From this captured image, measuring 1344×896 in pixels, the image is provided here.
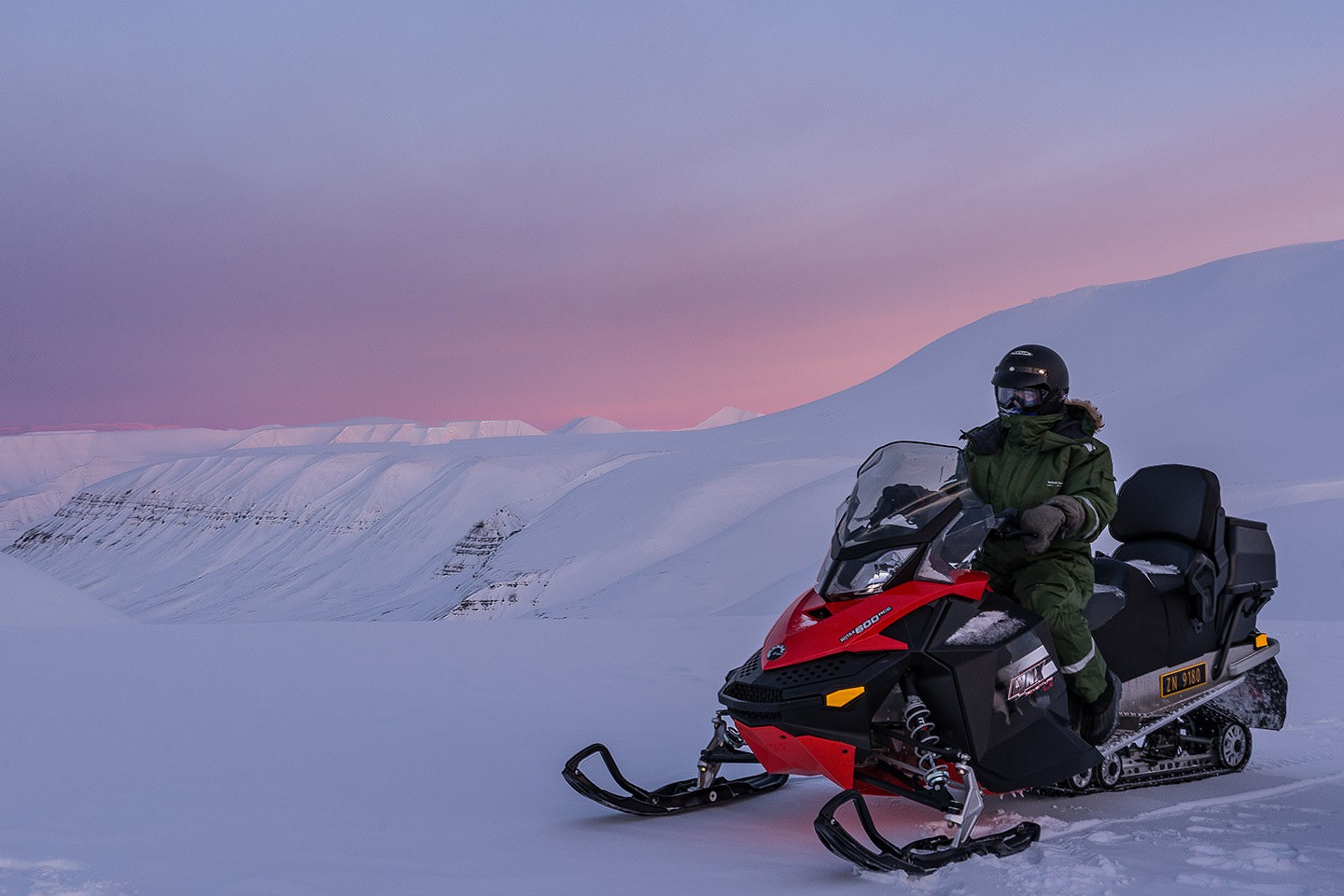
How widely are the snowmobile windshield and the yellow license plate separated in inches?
63.7

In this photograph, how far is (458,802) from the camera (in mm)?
4395

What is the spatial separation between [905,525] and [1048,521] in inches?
23.7

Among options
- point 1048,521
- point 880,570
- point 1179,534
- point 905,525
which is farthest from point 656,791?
point 1179,534

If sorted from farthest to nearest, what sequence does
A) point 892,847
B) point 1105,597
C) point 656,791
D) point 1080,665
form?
1. point 1105,597
2. point 656,791
3. point 1080,665
4. point 892,847

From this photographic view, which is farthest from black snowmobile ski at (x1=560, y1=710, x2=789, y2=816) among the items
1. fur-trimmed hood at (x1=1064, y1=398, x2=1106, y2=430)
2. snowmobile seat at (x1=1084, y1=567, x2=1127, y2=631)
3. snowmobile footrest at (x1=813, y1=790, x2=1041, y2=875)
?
fur-trimmed hood at (x1=1064, y1=398, x2=1106, y2=430)

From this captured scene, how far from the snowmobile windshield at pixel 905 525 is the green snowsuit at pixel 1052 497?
42cm

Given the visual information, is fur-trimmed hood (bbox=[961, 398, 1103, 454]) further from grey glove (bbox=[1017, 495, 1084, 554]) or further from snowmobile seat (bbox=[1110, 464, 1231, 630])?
snowmobile seat (bbox=[1110, 464, 1231, 630])

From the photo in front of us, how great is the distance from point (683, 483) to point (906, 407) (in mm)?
18935

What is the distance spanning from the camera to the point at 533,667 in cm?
763

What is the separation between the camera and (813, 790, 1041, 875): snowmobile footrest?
11.2 ft

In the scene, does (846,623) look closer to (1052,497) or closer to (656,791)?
(1052,497)

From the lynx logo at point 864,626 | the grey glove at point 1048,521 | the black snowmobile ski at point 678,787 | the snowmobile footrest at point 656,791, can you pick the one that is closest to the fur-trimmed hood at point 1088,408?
the grey glove at point 1048,521

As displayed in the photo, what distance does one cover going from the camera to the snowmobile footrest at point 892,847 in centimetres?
341

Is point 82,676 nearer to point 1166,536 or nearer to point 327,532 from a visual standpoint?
point 1166,536
